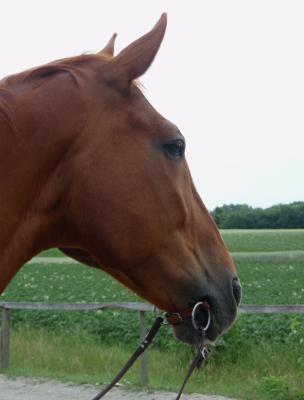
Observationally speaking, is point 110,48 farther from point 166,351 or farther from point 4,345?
point 166,351

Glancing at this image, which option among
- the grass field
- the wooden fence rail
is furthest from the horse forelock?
the wooden fence rail

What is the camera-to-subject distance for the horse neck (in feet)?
7.03

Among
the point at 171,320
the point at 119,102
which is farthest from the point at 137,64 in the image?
the point at 171,320

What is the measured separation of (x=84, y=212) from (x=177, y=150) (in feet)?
1.38

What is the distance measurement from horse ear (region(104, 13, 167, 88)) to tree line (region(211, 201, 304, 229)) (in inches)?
3046

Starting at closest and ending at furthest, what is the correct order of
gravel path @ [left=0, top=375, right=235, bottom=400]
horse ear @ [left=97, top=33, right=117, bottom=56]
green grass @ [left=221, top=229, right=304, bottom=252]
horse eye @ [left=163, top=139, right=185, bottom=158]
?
horse eye @ [left=163, top=139, right=185, bottom=158]
horse ear @ [left=97, top=33, right=117, bottom=56]
gravel path @ [left=0, top=375, right=235, bottom=400]
green grass @ [left=221, top=229, right=304, bottom=252]

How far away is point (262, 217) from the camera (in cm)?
8481

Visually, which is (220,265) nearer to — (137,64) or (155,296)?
(155,296)

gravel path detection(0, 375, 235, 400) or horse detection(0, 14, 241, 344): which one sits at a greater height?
horse detection(0, 14, 241, 344)

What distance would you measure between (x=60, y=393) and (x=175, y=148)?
6.15 m

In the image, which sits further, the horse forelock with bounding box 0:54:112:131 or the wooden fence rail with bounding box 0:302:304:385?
the wooden fence rail with bounding box 0:302:304:385

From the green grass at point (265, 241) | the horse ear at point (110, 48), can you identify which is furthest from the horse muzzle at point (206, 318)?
the green grass at point (265, 241)

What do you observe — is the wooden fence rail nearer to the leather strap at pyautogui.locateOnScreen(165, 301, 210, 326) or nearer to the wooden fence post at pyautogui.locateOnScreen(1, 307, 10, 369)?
the wooden fence post at pyautogui.locateOnScreen(1, 307, 10, 369)

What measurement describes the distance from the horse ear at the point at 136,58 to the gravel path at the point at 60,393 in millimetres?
5759
